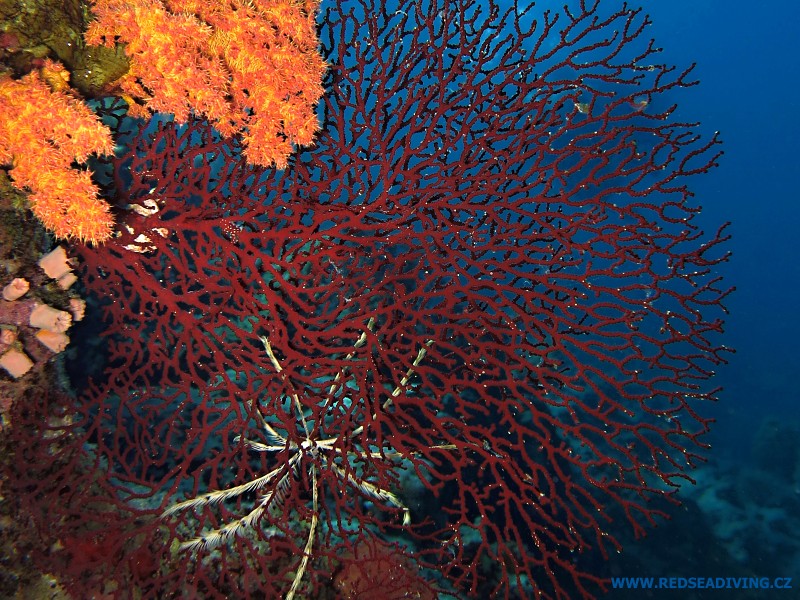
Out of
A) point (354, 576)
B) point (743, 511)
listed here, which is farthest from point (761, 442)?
point (354, 576)

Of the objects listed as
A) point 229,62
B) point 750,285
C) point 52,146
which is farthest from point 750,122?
point 52,146

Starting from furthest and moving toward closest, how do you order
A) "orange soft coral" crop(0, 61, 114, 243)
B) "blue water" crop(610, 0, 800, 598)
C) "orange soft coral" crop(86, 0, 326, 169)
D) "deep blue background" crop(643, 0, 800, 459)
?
"deep blue background" crop(643, 0, 800, 459) < "blue water" crop(610, 0, 800, 598) < "orange soft coral" crop(86, 0, 326, 169) < "orange soft coral" crop(0, 61, 114, 243)

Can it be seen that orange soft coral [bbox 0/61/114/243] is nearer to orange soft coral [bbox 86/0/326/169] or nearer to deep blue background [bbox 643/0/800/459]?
orange soft coral [bbox 86/0/326/169]

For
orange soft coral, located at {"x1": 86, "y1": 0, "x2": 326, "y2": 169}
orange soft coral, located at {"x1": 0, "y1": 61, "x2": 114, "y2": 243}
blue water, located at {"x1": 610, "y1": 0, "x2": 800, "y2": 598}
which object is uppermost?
blue water, located at {"x1": 610, "y1": 0, "x2": 800, "y2": 598}

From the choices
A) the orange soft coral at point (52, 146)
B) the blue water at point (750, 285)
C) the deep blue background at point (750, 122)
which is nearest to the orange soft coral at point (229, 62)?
the orange soft coral at point (52, 146)

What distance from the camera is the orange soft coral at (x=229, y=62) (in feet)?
8.92

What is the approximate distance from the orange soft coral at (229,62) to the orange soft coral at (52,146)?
43 centimetres

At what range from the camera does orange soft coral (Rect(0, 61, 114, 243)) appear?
258cm

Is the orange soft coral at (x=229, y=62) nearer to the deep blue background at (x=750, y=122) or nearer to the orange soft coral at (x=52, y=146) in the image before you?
the orange soft coral at (x=52, y=146)

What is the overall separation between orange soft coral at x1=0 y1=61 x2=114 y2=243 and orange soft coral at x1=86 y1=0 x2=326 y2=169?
0.43 meters

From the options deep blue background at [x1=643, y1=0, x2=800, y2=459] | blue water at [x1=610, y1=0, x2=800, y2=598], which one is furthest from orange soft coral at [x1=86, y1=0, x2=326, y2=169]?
deep blue background at [x1=643, y1=0, x2=800, y2=459]

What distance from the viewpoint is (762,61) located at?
45688 mm

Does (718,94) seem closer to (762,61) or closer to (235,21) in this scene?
(762,61)

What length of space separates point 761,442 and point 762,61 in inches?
1867
